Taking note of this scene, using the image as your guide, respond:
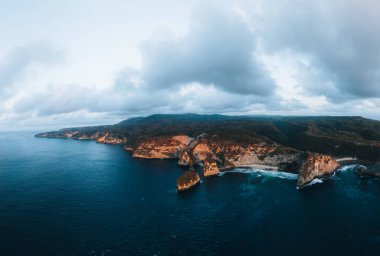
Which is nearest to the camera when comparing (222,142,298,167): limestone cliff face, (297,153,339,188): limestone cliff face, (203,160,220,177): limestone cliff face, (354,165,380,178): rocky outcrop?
(297,153,339,188): limestone cliff face

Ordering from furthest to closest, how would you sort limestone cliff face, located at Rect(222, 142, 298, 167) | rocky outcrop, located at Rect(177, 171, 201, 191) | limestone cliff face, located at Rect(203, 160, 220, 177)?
1. limestone cliff face, located at Rect(222, 142, 298, 167)
2. limestone cliff face, located at Rect(203, 160, 220, 177)
3. rocky outcrop, located at Rect(177, 171, 201, 191)

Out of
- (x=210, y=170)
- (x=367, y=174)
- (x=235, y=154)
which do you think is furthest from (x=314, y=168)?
(x=210, y=170)

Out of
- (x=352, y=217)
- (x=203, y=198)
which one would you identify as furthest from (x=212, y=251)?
(x=352, y=217)

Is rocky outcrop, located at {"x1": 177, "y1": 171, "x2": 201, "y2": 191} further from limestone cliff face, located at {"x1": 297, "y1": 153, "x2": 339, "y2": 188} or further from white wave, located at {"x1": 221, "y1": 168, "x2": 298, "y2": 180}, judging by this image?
limestone cliff face, located at {"x1": 297, "y1": 153, "x2": 339, "y2": 188}

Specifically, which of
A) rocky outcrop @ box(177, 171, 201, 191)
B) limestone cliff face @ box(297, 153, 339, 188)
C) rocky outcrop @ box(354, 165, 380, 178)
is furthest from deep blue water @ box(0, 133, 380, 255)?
limestone cliff face @ box(297, 153, 339, 188)

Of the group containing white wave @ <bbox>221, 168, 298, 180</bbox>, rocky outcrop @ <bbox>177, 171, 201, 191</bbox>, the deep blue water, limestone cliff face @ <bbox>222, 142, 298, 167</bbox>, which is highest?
limestone cliff face @ <bbox>222, 142, 298, 167</bbox>

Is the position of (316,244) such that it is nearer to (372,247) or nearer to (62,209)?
(372,247)
